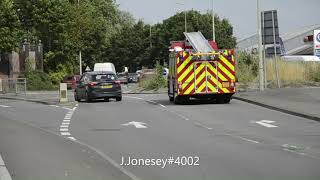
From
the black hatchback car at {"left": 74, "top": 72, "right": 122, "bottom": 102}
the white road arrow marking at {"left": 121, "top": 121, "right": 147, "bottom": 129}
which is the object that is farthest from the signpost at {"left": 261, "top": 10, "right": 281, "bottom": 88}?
the white road arrow marking at {"left": 121, "top": 121, "right": 147, "bottom": 129}

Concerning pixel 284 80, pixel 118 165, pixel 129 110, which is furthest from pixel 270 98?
pixel 118 165

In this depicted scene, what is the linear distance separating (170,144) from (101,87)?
18.0m

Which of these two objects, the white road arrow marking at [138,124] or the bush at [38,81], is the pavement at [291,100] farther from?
the bush at [38,81]

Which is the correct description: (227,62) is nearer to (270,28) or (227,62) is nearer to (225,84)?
(225,84)

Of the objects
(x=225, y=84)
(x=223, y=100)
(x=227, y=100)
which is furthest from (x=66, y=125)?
(x=223, y=100)

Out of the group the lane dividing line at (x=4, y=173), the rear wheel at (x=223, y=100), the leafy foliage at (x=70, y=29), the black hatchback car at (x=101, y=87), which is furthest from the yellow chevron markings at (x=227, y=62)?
the leafy foliage at (x=70, y=29)

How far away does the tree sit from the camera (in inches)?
2231

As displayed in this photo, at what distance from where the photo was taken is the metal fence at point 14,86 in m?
45.6

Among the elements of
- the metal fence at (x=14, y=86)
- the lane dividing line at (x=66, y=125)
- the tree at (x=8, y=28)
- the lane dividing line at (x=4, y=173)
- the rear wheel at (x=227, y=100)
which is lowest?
the lane dividing line at (x=4, y=173)

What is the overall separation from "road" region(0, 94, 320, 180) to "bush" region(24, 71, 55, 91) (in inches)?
1469

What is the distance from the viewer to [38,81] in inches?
2366

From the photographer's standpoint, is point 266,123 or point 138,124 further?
point 138,124

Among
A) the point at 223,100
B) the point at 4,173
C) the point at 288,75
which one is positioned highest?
the point at 288,75

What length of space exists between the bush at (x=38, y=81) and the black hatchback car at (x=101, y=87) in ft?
90.7
